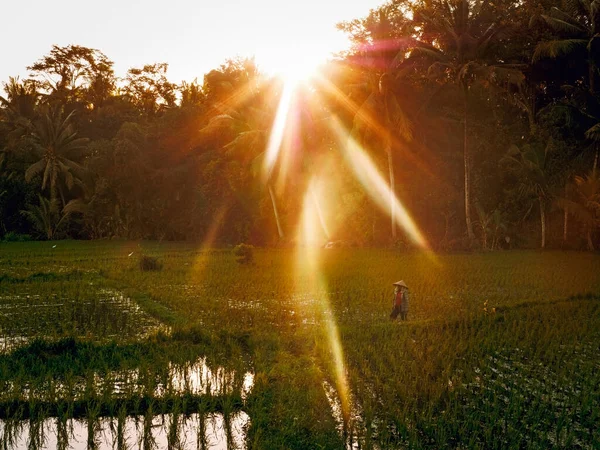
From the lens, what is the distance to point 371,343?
623 cm

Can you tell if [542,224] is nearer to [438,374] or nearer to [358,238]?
[358,238]

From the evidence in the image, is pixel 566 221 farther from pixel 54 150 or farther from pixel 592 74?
pixel 54 150

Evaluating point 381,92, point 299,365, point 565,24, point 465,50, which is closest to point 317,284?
point 299,365

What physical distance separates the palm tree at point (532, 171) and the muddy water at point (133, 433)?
50.3ft

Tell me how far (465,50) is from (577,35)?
11.2ft

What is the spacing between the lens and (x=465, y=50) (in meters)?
17.2

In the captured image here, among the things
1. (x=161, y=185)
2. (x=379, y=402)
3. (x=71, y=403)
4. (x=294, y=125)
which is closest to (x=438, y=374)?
(x=379, y=402)

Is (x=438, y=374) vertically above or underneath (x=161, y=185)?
underneath

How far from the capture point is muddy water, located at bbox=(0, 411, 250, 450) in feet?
12.3

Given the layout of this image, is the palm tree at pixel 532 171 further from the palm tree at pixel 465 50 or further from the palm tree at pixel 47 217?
the palm tree at pixel 47 217

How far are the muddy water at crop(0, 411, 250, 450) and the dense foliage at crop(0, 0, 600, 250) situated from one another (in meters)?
14.0

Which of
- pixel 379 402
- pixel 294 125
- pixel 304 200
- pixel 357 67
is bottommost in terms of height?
pixel 379 402

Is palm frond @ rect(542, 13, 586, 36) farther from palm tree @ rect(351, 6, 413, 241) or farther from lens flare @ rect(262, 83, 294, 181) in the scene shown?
lens flare @ rect(262, 83, 294, 181)

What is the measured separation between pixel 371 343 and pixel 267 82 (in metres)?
18.8
